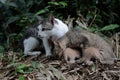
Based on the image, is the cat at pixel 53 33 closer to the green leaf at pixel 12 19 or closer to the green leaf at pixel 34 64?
the green leaf at pixel 34 64

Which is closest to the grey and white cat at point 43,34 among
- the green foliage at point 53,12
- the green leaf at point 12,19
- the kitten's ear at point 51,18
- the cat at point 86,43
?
the kitten's ear at point 51,18

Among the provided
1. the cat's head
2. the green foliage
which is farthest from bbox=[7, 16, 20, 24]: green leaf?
the cat's head

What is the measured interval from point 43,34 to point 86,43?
2.46 ft

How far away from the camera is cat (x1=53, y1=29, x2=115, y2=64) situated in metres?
6.41

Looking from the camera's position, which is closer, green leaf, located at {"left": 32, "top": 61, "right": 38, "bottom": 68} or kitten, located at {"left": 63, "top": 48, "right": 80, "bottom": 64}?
green leaf, located at {"left": 32, "top": 61, "right": 38, "bottom": 68}

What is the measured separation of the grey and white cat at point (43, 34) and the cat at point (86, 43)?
0.62ft

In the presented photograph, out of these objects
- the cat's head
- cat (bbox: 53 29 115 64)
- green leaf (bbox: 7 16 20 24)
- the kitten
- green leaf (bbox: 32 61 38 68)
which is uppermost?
green leaf (bbox: 7 16 20 24)

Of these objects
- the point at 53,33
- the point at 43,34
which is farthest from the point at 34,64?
the point at 53,33

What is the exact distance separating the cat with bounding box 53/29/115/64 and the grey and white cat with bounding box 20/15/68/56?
19 centimetres

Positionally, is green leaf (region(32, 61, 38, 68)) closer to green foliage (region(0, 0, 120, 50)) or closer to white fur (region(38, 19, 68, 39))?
white fur (region(38, 19, 68, 39))

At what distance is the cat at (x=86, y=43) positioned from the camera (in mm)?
6406

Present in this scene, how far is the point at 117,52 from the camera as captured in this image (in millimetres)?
6859

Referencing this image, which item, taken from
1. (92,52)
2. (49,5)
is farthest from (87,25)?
(92,52)

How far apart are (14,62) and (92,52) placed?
133cm
